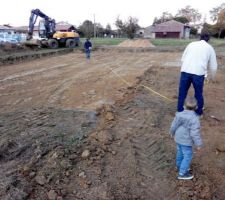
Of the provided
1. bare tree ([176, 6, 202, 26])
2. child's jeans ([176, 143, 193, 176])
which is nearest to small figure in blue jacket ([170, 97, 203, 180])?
child's jeans ([176, 143, 193, 176])

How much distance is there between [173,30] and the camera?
71062 mm

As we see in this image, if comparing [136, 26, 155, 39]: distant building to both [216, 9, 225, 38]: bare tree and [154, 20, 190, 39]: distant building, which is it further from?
[216, 9, 225, 38]: bare tree

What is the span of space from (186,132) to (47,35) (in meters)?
24.3

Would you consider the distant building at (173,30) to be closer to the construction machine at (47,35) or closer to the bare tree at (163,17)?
the bare tree at (163,17)

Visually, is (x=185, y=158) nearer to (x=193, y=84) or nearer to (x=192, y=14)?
(x=193, y=84)

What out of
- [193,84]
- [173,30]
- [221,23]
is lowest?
[173,30]

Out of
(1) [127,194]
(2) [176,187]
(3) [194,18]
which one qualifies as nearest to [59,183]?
Result: (1) [127,194]

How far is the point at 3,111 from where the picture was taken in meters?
7.52

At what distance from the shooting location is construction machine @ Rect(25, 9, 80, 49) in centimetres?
2530

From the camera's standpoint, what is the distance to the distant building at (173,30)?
70.5m

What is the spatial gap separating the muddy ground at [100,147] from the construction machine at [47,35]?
1691cm

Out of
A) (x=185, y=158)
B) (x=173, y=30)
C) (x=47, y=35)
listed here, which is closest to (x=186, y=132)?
(x=185, y=158)

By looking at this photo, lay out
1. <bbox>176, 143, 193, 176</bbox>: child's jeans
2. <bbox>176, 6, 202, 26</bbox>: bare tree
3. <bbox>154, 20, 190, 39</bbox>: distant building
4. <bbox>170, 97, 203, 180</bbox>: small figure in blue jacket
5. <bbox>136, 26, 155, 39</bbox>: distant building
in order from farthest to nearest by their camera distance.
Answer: <bbox>176, 6, 202, 26</bbox>: bare tree, <bbox>136, 26, 155, 39</bbox>: distant building, <bbox>154, 20, 190, 39</bbox>: distant building, <bbox>176, 143, 193, 176</bbox>: child's jeans, <bbox>170, 97, 203, 180</bbox>: small figure in blue jacket

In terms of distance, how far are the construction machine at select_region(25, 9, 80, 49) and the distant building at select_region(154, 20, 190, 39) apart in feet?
154
